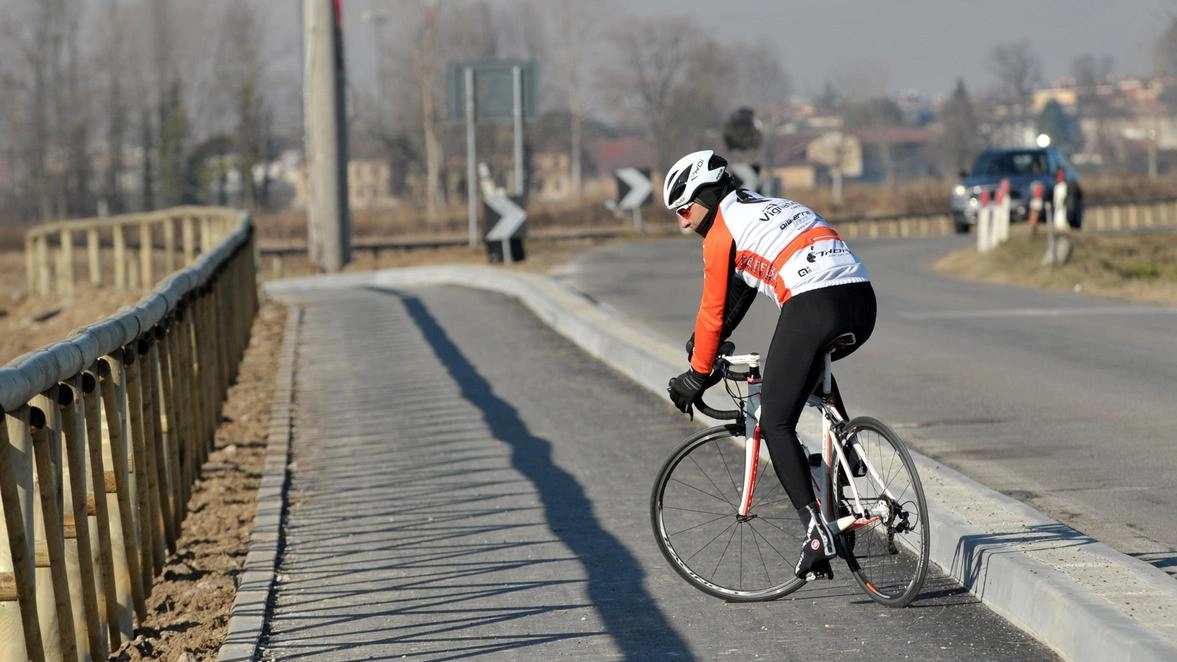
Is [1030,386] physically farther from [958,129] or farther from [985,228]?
[958,129]

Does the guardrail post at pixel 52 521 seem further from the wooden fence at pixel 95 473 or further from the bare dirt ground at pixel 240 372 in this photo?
the bare dirt ground at pixel 240 372

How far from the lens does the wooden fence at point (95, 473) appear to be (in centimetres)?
455

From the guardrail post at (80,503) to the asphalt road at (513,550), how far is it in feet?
2.06

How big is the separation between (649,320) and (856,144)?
5634 inches

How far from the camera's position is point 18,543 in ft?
14.5

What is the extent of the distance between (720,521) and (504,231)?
19.3 metres

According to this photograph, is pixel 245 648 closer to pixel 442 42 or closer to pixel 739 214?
pixel 739 214

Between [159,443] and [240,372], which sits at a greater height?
[159,443]

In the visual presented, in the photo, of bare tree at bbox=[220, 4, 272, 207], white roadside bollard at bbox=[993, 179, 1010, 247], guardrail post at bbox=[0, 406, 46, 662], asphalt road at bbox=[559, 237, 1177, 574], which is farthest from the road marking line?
bare tree at bbox=[220, 4, 272, 207]

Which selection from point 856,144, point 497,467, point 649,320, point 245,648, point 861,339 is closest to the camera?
point 245,648

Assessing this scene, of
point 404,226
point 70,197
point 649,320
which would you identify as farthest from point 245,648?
point 70,197

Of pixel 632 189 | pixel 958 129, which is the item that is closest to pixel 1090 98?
pixel 958 129

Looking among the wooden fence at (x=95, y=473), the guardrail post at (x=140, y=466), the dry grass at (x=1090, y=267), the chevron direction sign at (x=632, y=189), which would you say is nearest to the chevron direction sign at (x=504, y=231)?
the chevron direction sign at (x=632, y=189)

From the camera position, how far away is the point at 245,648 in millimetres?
5645
